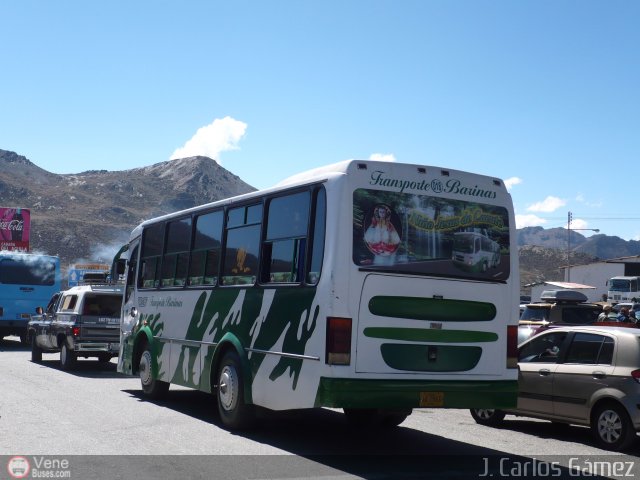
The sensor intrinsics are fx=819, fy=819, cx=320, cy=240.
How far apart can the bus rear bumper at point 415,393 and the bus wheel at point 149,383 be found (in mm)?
5918

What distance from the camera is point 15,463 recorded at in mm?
8203

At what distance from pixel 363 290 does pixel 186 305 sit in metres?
4.52

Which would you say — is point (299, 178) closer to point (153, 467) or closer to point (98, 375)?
point (153, 467)

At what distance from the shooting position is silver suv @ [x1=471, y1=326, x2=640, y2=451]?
9.95 meters

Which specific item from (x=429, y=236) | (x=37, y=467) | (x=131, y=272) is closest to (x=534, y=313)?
(x=131, y=272)

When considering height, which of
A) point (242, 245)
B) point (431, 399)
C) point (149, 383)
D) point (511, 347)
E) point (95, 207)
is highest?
point (95, 207)

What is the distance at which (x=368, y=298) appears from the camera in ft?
28.6

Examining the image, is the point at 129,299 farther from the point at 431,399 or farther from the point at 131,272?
the point at 431,399

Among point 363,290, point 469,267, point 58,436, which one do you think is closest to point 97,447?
point 58,436

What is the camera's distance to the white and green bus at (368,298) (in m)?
8.63

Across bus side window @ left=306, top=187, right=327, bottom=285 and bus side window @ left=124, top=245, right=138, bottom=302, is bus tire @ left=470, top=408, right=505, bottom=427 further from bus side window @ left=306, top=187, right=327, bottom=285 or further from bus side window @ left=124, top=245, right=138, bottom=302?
bus side window @ left=124, top=245, right=138, bottom=302

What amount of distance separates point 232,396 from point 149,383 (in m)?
3.85

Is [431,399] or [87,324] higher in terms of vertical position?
[87,324]

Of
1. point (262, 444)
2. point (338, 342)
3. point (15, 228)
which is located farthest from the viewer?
point (15, 228)
